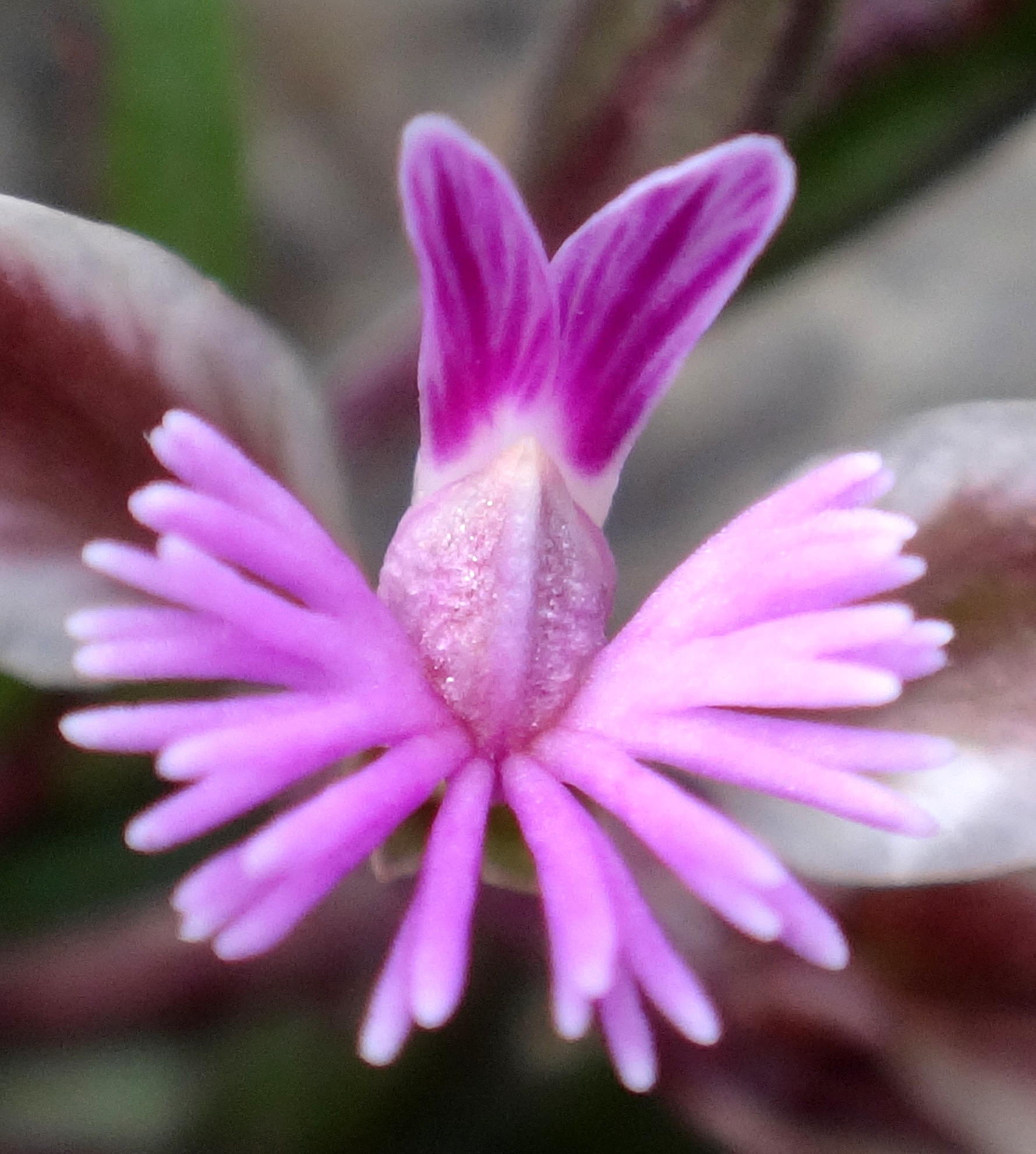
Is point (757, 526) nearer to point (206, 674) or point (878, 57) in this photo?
point (206, 674)

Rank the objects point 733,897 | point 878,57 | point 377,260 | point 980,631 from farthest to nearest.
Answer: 1. point 377,260
2. point 878,57
3. point 980,631
4. point 733,897

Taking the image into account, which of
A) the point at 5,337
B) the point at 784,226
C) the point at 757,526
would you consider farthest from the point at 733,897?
the point at 784,226

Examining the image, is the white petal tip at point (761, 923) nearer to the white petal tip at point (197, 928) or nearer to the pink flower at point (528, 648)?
the pink flower at point (528, 648)

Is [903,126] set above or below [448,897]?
above

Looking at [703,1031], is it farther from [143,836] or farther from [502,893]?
[502,893]

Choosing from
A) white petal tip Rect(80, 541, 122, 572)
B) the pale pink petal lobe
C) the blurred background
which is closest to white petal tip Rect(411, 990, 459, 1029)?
the pale pink petal lobe

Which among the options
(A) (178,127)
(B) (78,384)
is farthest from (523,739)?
(A) (178,127)
